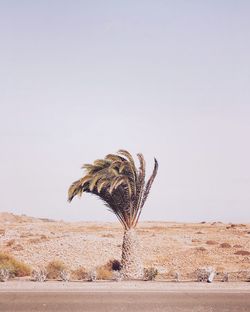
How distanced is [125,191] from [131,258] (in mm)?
3582

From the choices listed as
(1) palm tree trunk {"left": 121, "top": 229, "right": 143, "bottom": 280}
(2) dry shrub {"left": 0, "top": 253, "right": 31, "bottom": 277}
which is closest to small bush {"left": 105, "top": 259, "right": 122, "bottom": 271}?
(2) dry shrub {"left": 0, "top": 253, "right": 31, "bottom": 277}

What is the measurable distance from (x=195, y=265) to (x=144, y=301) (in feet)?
58.7

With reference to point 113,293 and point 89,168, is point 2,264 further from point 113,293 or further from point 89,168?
point 113,293

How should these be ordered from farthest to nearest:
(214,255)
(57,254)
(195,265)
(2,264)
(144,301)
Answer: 1. (214,255)
2. (57,254)
3. (195,265)
4. (2,264)
5. (144,301)

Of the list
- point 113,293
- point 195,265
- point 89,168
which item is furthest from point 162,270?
point 113,293

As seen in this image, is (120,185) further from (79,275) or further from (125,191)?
(79,275)

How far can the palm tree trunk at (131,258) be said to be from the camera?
2122 centimetres

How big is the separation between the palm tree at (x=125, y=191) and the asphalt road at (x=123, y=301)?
5117 mm

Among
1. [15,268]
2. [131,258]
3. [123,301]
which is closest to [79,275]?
[131,258]

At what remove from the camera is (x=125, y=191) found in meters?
21.7

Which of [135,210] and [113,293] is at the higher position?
[135,210]

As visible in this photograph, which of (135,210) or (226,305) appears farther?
(135,210)

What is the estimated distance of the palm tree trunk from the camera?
69.6ft

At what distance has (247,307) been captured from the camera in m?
13.6
